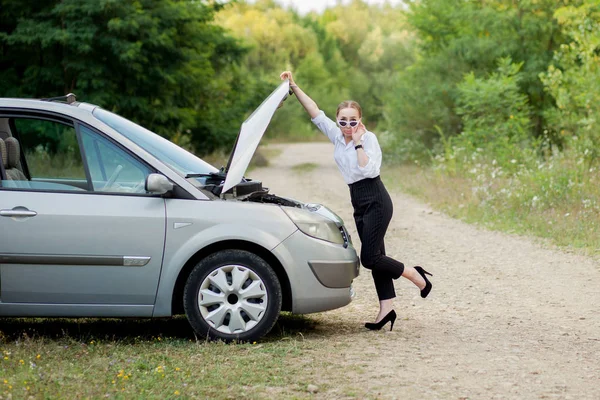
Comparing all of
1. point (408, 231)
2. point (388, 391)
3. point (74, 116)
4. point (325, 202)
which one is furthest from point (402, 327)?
point (325, 202)

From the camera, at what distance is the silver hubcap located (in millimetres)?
6129

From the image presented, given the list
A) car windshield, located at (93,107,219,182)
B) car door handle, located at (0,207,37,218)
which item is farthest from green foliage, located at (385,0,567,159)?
car door handle, located at (0,207,37,218)

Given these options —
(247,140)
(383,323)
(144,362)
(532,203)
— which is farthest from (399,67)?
(144,362)

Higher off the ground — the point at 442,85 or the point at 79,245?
the point at 442,85

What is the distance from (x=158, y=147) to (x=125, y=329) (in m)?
1.42

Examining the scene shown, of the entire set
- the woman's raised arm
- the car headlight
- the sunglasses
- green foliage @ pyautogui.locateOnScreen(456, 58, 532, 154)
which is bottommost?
the car headlight

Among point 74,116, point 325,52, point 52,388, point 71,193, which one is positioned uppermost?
point 325,52

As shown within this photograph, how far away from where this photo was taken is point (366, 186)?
6.81 m

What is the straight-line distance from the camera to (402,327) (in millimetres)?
7141

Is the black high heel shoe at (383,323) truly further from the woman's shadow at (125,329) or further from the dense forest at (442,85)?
the dense forest at (442,85)

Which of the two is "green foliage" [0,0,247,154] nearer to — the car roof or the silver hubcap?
the car roof

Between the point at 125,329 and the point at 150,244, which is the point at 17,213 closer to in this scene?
the point at 150,244

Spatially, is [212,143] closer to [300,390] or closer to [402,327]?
[402,327]

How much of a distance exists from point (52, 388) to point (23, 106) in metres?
2.21
